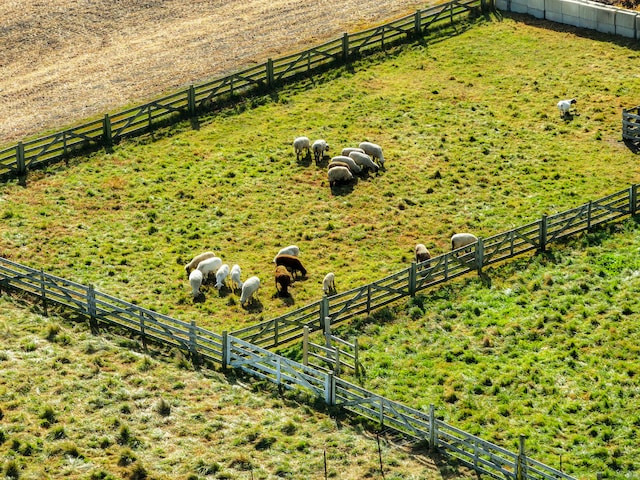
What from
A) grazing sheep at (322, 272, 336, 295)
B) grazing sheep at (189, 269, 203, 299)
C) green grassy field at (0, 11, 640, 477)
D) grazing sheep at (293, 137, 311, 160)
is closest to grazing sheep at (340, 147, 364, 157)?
green grassy field at (0, 11, 640, 477)

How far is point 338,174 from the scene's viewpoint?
44.0 meters

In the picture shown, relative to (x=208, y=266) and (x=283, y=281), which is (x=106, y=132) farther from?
(x=283, y=281)

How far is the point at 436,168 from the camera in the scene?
45250 mm

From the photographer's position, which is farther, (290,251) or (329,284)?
(290,251)

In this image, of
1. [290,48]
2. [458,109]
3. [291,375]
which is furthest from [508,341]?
[290,48]

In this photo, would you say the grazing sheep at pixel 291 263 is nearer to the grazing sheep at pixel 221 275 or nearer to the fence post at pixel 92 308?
the grazing sheep at pixel 221 275

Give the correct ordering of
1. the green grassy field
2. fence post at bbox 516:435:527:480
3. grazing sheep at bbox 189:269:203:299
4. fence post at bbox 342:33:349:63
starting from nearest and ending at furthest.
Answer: fence post at bbox 516:435:527:480
the green grassy field
grazing sheep at bbox 189:269:203:299
fence post at bbox 342:33:349:63

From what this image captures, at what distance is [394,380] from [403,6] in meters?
29.1

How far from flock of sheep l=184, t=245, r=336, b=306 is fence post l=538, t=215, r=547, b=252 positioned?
6.60m

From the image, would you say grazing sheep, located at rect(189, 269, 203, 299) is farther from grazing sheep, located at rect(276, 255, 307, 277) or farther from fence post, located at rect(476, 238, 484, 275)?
fence post, located at rect(476, 238, 484, 275)

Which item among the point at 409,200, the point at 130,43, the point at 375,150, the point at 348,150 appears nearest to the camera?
the point at 409,200

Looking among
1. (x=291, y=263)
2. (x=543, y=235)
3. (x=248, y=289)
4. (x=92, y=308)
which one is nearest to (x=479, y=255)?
(x=543, y=235)

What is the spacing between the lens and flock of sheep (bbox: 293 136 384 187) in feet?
145

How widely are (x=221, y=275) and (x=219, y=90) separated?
14.4 metres
